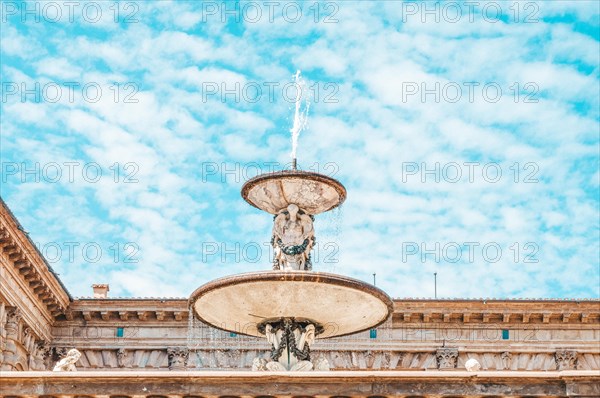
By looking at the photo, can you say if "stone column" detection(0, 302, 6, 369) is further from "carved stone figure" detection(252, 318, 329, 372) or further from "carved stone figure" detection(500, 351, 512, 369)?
"carved stone figure" detection(500, 351, 512, 369)

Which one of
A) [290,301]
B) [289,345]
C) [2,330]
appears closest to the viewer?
[290,301]

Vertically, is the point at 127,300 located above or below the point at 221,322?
above

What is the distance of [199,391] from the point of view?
1003cm

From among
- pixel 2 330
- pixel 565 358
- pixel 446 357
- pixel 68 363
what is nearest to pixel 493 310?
pixel 446 357

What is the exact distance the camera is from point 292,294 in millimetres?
14148

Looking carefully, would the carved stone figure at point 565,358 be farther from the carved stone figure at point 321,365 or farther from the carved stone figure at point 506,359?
the carved stone figure at point 321,365

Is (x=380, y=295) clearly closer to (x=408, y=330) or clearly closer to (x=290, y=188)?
(x=290, y=188)

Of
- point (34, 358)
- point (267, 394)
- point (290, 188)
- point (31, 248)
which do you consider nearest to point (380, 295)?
point (290, 188)

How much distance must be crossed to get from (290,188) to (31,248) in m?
13.6

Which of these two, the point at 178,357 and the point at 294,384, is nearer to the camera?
the point at 294,384

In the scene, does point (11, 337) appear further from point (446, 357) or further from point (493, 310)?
point (493, 310)

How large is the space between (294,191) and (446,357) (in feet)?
62.3

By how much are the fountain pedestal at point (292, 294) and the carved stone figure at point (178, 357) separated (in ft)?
58.4

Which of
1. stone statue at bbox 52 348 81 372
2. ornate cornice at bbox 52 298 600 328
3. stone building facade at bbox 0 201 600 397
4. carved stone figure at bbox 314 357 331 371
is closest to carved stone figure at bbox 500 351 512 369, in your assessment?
stone building facade at bbox 0 201 600 397
